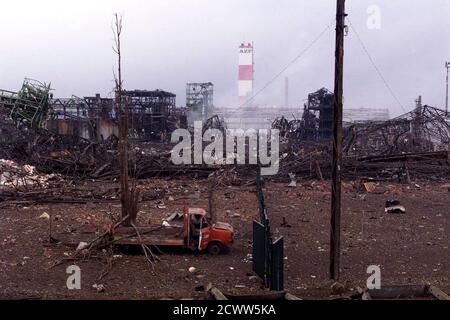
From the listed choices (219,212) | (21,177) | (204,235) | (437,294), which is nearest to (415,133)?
(219,212)

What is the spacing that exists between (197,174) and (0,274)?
14.3 metres

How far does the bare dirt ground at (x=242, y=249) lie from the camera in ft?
27.8

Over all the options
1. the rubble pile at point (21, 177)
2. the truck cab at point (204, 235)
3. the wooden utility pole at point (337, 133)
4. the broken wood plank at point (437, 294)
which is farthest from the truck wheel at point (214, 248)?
the rubble pile at point (21, 177)

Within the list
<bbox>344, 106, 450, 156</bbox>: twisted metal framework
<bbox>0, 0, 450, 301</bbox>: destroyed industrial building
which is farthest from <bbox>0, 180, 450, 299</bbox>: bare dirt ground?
<bbox>344, 106, 450, 156</bbox>: twisted metal framework

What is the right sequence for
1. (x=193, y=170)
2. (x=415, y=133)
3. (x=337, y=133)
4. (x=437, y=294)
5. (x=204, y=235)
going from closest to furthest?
1. (x=437, y=294)
2. (x=337, y=133)
3. (x=204, y=235)
4. (x=193, y=170)
5. (x=415, y=133)

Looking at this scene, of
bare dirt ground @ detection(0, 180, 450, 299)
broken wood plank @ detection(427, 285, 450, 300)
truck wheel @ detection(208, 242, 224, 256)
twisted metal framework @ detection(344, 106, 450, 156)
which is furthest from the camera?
twisted metal framework @ detection(344, 106, 450, 156)

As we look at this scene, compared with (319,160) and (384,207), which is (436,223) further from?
(319,160)

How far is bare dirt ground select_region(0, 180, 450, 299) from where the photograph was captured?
27.8ft

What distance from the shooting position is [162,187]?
66.4ft

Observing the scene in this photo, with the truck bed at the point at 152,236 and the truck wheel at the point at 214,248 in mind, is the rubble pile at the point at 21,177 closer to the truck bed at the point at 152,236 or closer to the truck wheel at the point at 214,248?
the truck bed at the point at 152,236

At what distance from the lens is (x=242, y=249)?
1108 cm

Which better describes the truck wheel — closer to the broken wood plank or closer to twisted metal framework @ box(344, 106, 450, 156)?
the broken wood plank

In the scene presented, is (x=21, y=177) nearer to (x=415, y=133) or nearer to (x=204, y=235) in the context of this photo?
(x=204, y=235)
